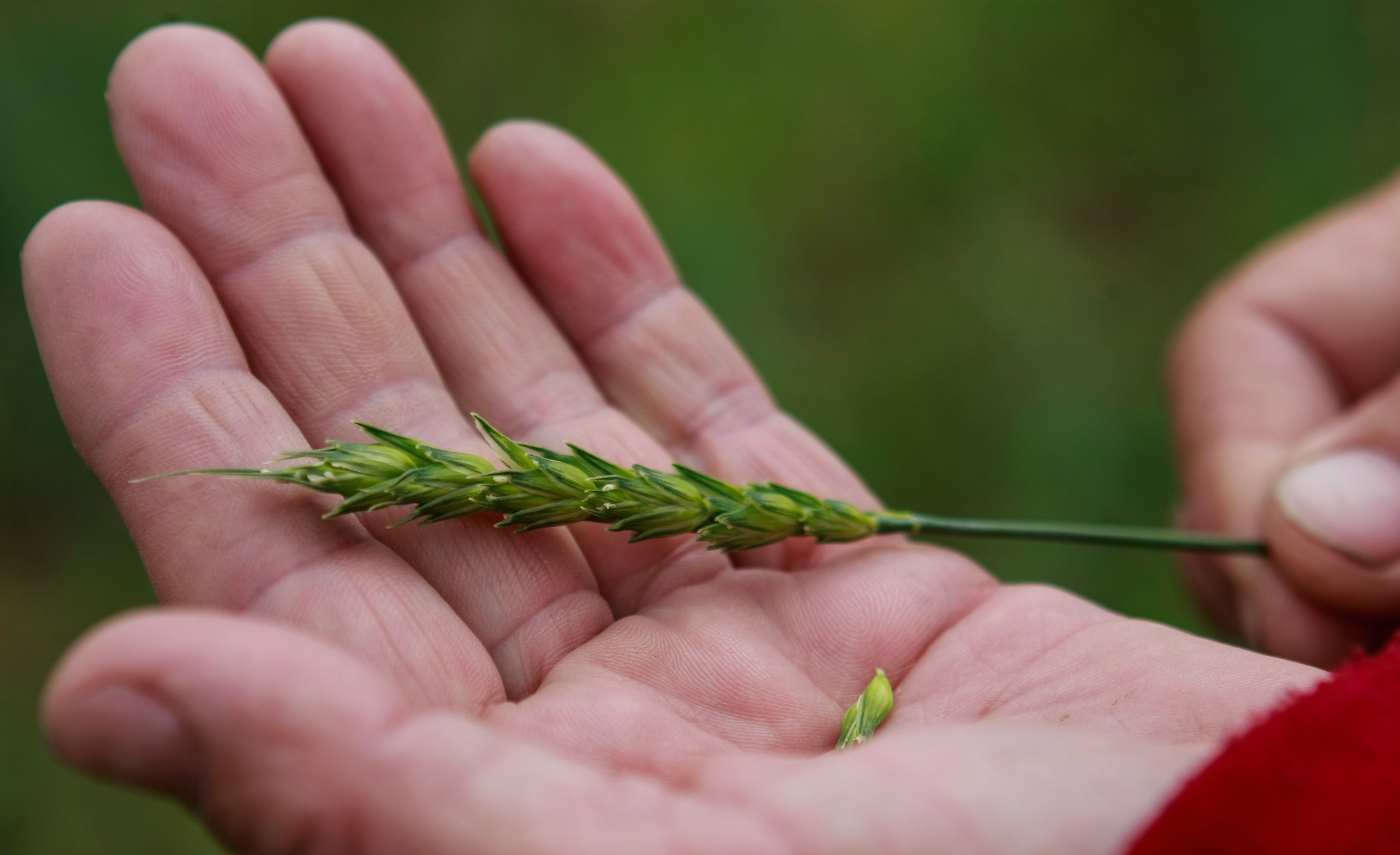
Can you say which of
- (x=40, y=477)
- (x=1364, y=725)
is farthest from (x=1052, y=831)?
(x=40, y=477)

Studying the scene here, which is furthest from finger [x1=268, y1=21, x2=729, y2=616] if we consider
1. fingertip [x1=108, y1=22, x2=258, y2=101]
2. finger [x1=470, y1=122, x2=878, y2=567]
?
fingertip [x1=108, y1=22, x2=258, y2=101]

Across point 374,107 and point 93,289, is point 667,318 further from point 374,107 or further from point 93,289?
point 93,289

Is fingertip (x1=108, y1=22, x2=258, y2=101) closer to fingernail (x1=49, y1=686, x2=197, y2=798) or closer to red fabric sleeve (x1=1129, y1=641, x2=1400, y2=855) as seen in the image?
fingernail (x1=49, y1=686, x2=197, y2=798)

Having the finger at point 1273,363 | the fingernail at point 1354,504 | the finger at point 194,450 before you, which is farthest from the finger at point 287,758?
the finger at point 1273,363

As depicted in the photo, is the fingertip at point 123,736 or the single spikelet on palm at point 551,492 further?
the single spikelet on palm at point 551,492

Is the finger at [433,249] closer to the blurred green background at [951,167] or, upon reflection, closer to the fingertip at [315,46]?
the fingertip at [315,46]

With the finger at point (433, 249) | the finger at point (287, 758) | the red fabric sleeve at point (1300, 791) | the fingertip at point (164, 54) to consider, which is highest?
the fingertip at point (164, 54)
